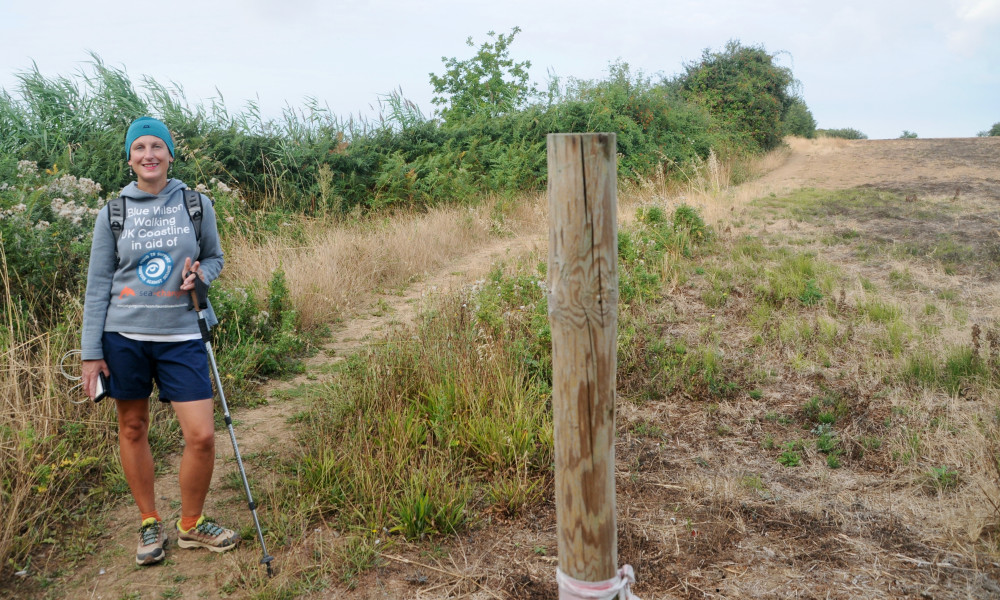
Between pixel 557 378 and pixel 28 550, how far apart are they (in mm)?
3019

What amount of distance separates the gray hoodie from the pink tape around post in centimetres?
215

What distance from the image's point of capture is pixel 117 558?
12.0 ft

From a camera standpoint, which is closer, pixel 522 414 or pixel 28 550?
pixel 28 550

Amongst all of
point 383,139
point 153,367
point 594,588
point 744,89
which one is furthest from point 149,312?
point 744,89

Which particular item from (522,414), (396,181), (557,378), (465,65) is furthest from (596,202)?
(465,65)

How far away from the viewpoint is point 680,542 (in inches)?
143

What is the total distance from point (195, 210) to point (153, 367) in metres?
0.82

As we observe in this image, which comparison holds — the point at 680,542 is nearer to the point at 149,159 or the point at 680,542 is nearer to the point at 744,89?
the point at 149,159

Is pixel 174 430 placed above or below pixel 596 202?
below

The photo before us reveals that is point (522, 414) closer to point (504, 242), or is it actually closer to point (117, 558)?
point (117, 558)

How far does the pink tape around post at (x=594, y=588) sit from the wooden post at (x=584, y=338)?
3 cm

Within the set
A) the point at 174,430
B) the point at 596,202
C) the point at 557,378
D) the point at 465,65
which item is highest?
the point at 465,65

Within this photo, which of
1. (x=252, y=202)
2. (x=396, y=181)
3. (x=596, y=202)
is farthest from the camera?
(x=396, y=181)

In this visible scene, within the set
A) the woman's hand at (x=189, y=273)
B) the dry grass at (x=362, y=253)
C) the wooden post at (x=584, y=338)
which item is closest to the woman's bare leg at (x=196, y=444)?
the woman's hand at (x=189, y=273)
